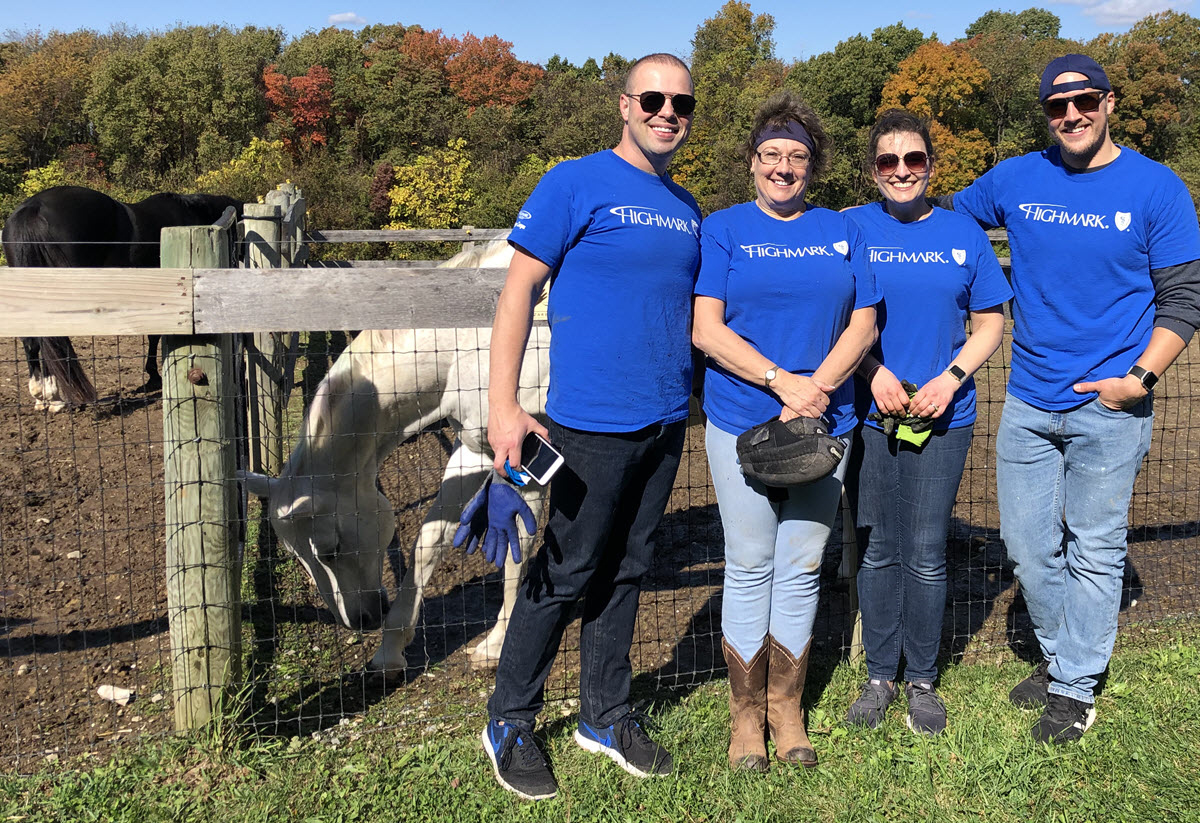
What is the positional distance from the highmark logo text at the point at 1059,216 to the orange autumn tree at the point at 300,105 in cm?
3229

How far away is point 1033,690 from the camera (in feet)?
10.2

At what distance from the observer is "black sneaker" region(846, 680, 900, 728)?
2904mm

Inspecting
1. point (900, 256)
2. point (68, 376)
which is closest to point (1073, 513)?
point (900, 256)

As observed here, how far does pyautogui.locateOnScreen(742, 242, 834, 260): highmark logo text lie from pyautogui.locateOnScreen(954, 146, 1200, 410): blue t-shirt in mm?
871

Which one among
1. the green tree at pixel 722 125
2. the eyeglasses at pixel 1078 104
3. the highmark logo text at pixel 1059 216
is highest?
the green tree at pixel 722 125

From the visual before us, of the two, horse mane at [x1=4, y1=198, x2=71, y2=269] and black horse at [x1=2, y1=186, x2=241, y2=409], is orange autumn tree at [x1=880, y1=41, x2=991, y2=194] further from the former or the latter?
horse mane at [x1=4, y1=198, x2=71, y2=269]

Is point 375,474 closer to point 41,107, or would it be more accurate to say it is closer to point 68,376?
point 68,376

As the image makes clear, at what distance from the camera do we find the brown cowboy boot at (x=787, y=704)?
265 centimetres

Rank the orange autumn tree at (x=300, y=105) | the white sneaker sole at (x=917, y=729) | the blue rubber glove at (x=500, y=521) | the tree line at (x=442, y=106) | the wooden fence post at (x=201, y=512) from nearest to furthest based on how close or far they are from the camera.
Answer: the blue rubber glove at (x=500, y=521), the wooden fence post at (x=201, y=512), the white sneaker sole at (x=917, y=729), the tree line at (x=442, y=106), the orange autumn tree at (x=300, y=105)

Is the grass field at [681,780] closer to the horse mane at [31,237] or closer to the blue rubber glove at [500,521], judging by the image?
the blue rubber glove at [500,521]

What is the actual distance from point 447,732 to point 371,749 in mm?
256

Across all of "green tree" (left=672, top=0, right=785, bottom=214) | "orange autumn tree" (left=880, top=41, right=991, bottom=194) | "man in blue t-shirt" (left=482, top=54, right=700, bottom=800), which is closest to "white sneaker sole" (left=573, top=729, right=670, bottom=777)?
"man in blue t-shirt" (left=482, top=54, right=700, bottom=800)

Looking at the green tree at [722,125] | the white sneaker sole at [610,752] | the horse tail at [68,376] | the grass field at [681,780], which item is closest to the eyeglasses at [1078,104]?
the grass field at [681,780]

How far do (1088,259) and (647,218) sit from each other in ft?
4.80
